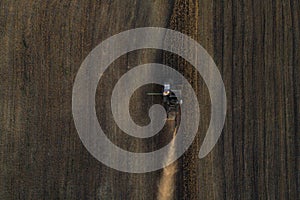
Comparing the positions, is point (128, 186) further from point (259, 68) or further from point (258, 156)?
point (259, 68)

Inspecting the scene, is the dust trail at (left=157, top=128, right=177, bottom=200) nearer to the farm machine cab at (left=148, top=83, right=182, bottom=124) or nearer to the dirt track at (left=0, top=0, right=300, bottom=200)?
the dirt track at (left=0, top=0, right=300, bottom=200)

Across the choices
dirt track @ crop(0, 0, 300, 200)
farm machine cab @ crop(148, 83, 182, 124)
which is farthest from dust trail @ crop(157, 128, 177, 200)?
farm machine cab @ crop(148, 83, 182, 124)

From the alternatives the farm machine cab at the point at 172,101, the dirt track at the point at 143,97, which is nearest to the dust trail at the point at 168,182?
the dirt track at the point at 143,97

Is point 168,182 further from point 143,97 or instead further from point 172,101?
point 143,97

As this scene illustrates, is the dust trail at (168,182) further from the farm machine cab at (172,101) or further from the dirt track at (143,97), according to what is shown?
the farm machine cab at (172,101)

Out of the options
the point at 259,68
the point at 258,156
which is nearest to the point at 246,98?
the point at 259,68

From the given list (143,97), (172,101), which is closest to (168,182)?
(172,101)
